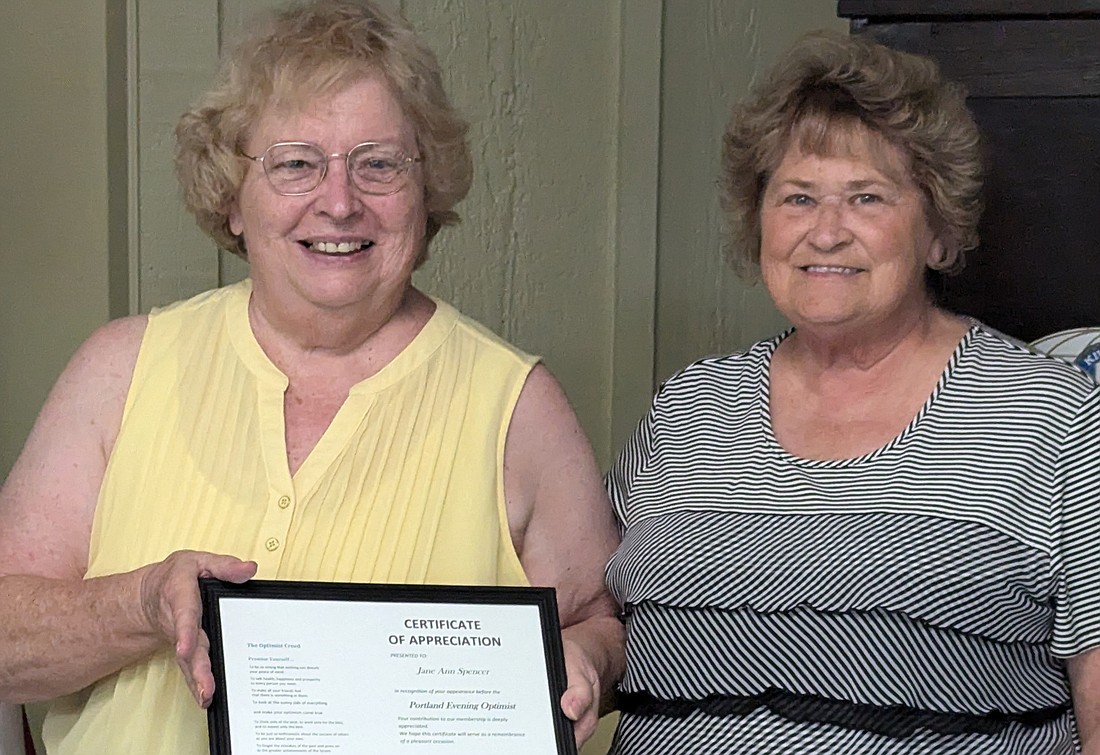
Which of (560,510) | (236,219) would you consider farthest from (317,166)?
(560,510)

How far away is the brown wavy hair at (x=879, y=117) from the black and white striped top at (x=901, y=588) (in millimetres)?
192

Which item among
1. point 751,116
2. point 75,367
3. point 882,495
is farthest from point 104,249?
point 882,495

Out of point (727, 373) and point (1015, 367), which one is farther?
point (727, 373)

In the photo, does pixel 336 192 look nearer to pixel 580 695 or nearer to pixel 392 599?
pixel 392 599

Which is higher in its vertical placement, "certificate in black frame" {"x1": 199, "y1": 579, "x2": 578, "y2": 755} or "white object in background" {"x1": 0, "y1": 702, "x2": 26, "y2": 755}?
"certificate in black frame" {"x1": 199, "y1": 579, "x2": 578, "y2": 755}

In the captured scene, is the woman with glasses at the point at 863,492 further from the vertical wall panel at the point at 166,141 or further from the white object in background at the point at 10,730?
the vertical wall panel at the point at 166,141

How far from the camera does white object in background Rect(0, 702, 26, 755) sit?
2.01 metres

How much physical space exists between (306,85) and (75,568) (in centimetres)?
72

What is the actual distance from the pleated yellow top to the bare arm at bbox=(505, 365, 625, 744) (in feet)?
0.10

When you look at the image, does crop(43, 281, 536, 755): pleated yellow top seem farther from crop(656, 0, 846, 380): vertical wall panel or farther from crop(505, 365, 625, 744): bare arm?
crop(656, 0, 846, 380): vertical wall panel

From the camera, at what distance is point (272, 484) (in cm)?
196

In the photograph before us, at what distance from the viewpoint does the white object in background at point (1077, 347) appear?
2080mm

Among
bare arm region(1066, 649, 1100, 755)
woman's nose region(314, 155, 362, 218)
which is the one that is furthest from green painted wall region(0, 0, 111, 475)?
bare arm region(1066, 649, 1100, 755)

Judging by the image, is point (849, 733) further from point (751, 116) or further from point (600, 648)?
point (751, 116)
